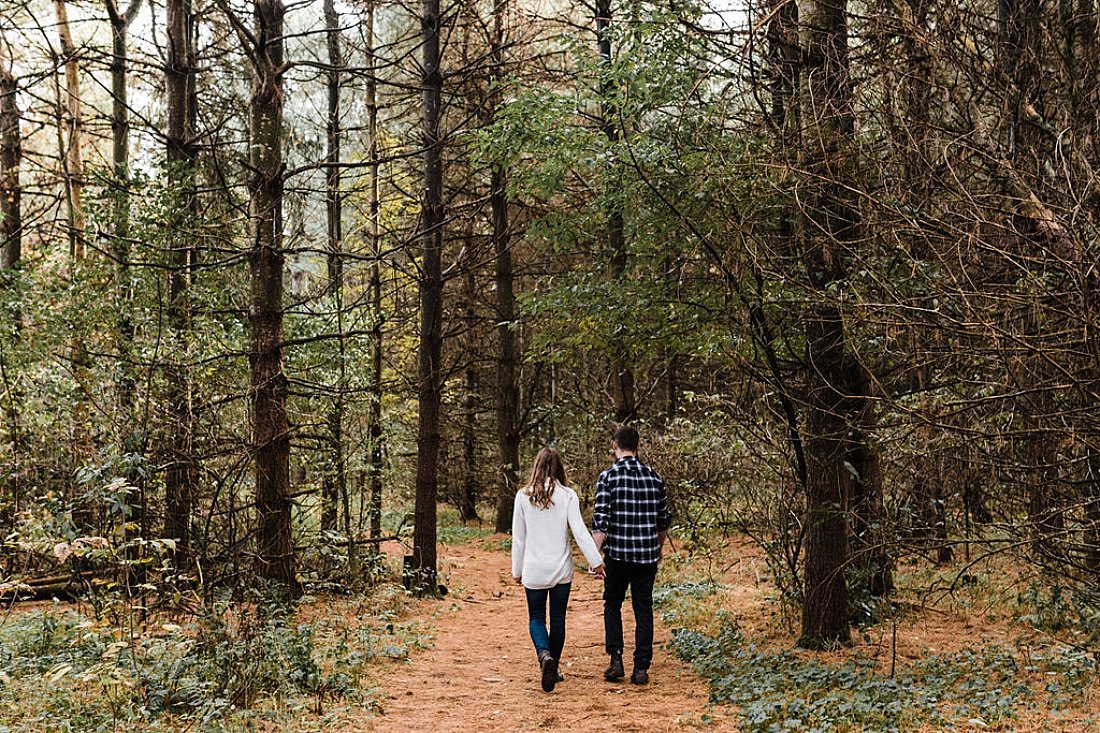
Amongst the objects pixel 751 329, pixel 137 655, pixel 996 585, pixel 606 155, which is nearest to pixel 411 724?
pixel 137 655

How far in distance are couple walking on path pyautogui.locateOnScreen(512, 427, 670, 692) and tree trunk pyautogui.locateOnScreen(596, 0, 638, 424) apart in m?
2.39

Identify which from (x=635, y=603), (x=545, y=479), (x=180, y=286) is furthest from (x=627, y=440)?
(x=180, y=286)

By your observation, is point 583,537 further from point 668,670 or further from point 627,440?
point 668,670

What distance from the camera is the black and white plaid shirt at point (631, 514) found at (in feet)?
24.8

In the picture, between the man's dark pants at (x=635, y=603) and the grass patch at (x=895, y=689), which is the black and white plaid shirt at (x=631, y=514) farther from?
the grass patch at (x=895, y=689)

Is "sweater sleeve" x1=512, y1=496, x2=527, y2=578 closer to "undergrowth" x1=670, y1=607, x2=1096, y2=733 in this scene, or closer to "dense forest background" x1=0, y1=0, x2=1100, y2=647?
"undergrowth" x1=670, y1=607, x2=1096, y2=733

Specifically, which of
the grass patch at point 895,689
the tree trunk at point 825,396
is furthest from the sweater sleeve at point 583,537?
the tree trunk at point 825,396

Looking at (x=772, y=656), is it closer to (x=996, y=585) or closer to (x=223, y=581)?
(x=996, y=585)

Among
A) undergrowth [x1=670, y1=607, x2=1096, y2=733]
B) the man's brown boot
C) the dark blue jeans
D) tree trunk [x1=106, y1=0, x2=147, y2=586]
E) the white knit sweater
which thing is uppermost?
tree trunk [x1=106, y1=0, x2=147, y2=586]

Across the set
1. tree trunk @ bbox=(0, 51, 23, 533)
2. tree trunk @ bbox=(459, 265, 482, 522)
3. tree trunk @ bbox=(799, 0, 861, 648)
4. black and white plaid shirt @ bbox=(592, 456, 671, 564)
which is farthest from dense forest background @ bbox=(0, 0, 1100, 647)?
tree trunk @ bbox=(459, 265, 482, 522)

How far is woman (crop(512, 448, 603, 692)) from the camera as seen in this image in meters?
7.48

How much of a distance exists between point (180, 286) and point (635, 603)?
Result: 283 inches

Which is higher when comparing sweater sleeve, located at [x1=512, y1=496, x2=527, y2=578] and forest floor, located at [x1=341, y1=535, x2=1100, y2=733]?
sweater sleeve, located at [x1=512, y1=496, x2=527, y2=578]

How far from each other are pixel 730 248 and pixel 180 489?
5681 millimetres
